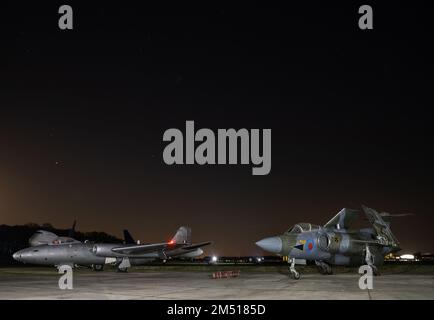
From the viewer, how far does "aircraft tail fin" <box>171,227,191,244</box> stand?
54.9 meters

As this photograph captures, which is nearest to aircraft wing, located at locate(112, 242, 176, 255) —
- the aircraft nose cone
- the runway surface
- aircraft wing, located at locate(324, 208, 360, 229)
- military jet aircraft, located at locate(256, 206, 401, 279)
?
the runway surface

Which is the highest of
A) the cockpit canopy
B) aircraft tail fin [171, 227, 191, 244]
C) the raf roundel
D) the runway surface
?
the cockpit canopy

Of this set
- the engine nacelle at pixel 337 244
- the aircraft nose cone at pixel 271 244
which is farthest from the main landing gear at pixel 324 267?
the aircraft nose cone at pixel 271 244

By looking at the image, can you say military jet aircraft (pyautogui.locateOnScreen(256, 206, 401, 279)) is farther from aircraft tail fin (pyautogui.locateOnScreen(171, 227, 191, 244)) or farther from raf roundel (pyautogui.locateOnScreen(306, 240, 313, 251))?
aircraft tail fin (pyautogui.locateOnScreen(171, 227, 191, 244))

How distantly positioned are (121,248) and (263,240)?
19668 millimetres

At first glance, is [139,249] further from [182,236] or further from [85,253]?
[182,236]

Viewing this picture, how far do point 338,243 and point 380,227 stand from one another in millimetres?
5141

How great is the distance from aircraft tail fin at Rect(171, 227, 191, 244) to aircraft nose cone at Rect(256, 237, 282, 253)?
3389 cm

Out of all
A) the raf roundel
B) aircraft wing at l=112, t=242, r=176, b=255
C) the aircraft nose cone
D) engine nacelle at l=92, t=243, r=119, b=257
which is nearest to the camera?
the aircraft nose cone

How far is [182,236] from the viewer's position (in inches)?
2172

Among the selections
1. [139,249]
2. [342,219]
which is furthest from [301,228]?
[139,249]
